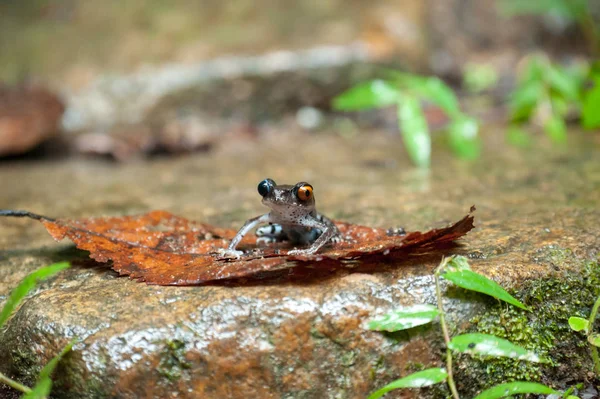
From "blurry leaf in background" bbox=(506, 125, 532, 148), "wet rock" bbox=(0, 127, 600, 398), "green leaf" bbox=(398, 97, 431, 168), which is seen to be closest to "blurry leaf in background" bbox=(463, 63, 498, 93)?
"blurry leaf in background" bbox=(506, 125, 532, 148)

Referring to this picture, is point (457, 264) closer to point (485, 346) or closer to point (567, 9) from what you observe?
point (485, 346)

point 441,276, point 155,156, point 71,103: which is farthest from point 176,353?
point 71,103

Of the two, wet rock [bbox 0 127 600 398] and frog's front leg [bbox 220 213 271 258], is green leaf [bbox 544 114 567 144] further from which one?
frog's front leg [bbox 220 213 271 258]

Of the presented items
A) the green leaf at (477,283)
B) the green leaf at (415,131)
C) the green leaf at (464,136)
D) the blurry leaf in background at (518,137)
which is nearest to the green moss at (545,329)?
the green leaf at (477,283)

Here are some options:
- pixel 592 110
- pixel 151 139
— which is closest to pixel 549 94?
pixel 592 110

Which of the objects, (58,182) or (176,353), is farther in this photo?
(58,182)

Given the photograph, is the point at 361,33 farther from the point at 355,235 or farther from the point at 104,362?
the point at 104,362
